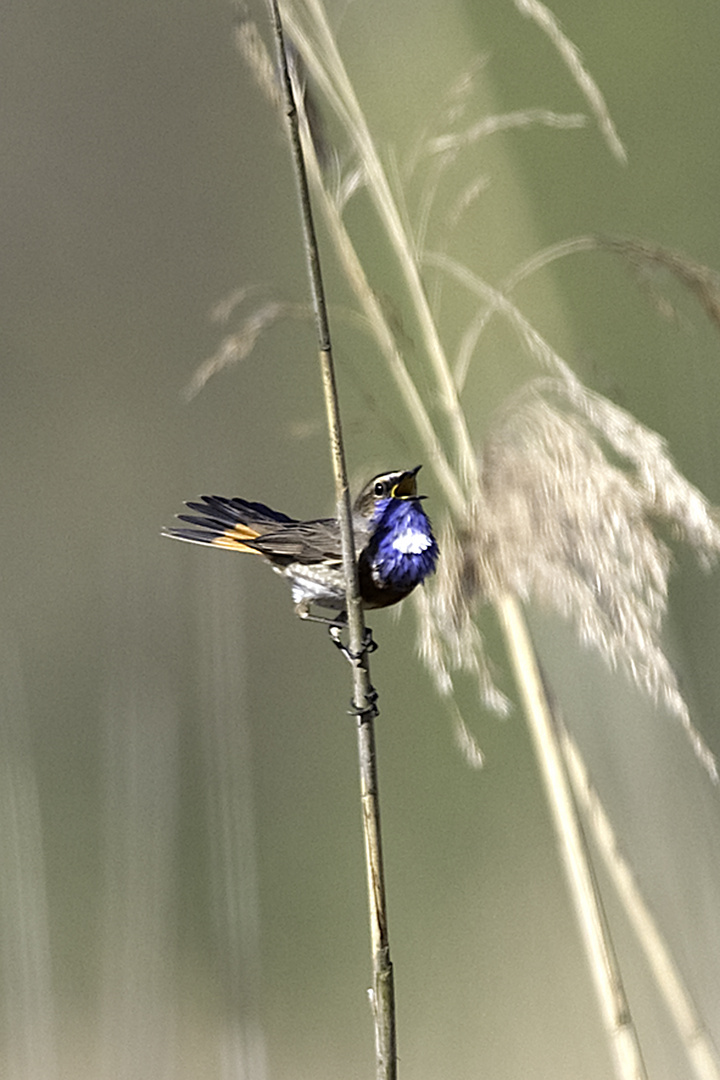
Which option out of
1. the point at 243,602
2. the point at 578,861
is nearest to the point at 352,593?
the point at 578,861

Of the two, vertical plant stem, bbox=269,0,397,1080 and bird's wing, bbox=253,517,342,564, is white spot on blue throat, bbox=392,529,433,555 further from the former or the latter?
vertical plant stem, bbox=269,0,397,1080

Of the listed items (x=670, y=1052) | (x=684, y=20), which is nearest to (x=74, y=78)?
(x=684, y=20)

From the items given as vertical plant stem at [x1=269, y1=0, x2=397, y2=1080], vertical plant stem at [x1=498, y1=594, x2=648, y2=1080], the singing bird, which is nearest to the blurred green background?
vertical plant stem at [x1=498, y1=594, x2=648, y2=1080]

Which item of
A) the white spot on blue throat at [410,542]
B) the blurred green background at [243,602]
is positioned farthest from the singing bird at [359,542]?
the blurred green background at [243,602]

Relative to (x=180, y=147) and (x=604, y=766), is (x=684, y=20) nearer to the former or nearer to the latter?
(x=180, y=147)

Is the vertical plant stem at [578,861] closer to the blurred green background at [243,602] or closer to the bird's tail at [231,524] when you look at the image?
the blurred green background at [243,602]

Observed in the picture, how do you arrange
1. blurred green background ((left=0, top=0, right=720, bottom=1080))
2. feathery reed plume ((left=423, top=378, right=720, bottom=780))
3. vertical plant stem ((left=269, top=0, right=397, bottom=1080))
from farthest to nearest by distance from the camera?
blurred green background ((left=0, top=0, right=720, bottom=1080))
feathery reed plume ((left=423, top=378, right=720, bottom=780))
vertical plant stem ((left=269, top=0, right=397, bottom=1080))
